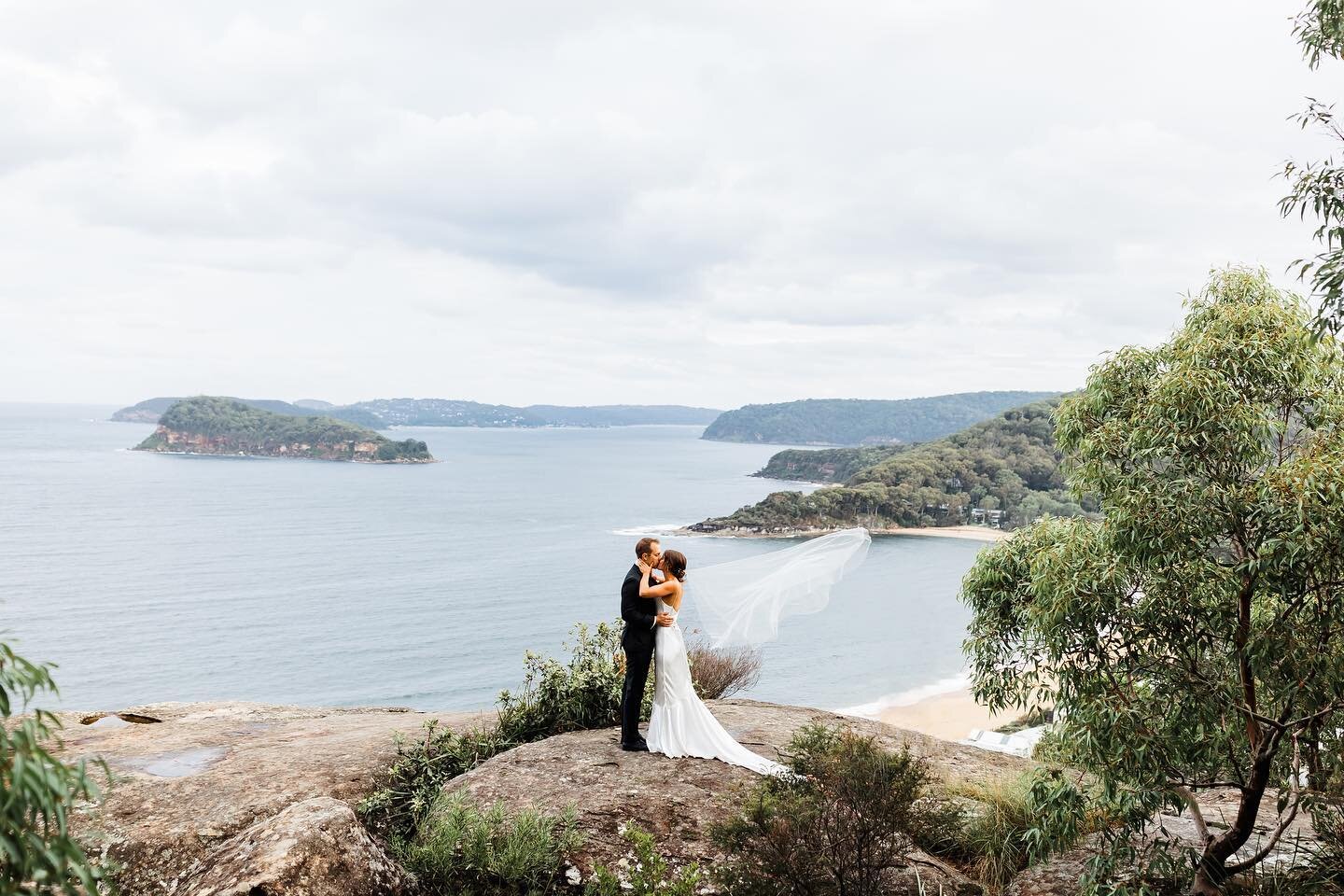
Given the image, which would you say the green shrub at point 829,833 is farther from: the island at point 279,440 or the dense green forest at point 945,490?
the island at point 279,440

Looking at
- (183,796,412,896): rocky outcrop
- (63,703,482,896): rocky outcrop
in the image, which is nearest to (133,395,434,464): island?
(63,703,482,896): rocky outcrop

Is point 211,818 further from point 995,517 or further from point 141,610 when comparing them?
point 995,517

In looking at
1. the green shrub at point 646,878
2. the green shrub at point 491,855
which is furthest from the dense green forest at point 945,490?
the green shrub at point 646,878

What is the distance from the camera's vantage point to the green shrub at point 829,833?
679 centimetres

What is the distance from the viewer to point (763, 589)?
1333 cm

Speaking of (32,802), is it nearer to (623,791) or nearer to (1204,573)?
(623,791)

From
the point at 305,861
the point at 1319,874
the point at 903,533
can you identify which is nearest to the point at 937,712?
the point at 1319,874

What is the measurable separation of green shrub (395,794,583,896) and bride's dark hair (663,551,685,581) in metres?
3.07

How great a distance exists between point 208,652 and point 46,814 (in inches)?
2259

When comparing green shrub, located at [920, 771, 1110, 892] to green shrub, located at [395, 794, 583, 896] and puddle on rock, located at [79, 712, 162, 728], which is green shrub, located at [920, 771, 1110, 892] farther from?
puddle on rock, located at [79, 712, 162, 728]

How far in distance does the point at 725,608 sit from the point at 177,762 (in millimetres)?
7387

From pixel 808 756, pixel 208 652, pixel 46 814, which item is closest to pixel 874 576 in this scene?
pixel 208 652

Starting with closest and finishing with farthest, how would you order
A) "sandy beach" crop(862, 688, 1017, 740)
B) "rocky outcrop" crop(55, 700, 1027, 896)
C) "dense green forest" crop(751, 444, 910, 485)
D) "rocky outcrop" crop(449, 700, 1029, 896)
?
"rocky outcrop" crop(55, 700, 1027, 896) < "rocky outcrop" crop(449, 700, 1029, 896) < "sandy beach" crop(862, 688, 1017, 740) < "dense green forest" crop(751, 444, 910, 485)

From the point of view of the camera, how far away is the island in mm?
185875
